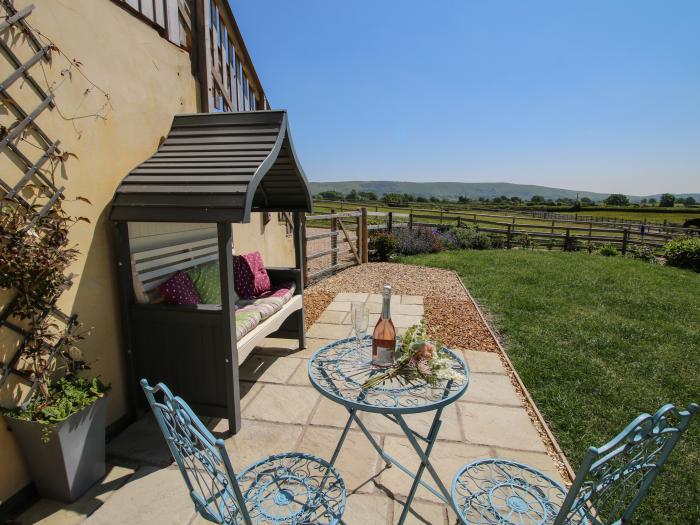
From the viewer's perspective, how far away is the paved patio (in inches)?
80.8

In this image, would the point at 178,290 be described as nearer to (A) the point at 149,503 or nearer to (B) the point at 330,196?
(A) the point at 149,503

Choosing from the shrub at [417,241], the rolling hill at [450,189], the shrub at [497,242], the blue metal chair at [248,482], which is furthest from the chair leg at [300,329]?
the rolling hill at [450,189]

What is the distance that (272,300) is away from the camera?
378 cm

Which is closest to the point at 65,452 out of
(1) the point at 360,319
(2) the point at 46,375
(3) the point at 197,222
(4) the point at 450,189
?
(2) the point at 46,375

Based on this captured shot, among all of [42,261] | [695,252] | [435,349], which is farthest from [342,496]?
[695,252]

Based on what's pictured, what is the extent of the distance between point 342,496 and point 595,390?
2.77 metres

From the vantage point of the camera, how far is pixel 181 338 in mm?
2770

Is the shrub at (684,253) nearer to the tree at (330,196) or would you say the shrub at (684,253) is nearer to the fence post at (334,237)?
the fence post at (334,237)

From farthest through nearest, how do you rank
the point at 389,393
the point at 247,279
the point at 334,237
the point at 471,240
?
the point at 471,240, the point at 334,237, the point at 247,279, the point at 389,393

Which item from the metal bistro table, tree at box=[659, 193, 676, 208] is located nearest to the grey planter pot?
the metal bistro table

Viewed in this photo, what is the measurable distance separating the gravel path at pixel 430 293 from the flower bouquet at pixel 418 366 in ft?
7.85

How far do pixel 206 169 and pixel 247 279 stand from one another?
1555 mm

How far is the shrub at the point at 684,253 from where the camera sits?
9.32 meters

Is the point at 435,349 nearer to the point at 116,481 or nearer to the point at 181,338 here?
the point at 181,338
